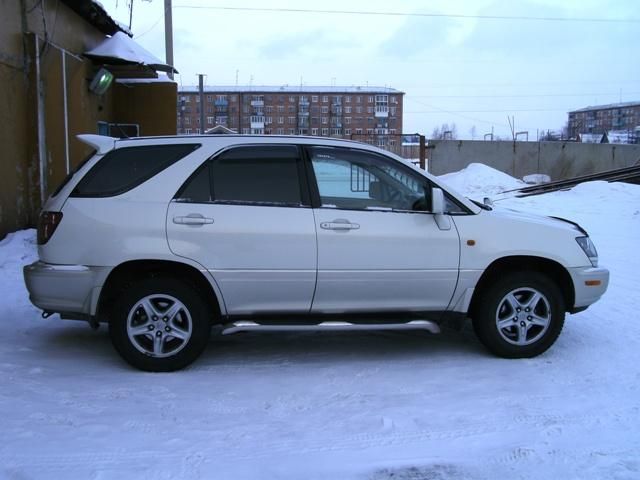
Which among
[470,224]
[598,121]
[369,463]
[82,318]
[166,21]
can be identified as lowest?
[369,463]

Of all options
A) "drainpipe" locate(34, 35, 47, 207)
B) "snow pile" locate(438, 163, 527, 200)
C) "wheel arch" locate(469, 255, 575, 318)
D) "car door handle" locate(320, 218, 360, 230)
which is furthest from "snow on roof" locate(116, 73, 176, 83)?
"snow pile" locate(438, 163, 527, 200)

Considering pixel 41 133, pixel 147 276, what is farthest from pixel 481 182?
pixel 147 276

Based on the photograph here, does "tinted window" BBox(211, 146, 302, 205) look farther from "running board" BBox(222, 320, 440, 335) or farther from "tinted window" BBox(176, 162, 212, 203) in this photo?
"running board" BBox(222, 320, 440, 335)

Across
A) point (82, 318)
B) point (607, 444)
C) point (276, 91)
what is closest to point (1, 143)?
point (82, 318)

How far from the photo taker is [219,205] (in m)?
4.59

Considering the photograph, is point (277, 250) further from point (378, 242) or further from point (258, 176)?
point (378, 242)

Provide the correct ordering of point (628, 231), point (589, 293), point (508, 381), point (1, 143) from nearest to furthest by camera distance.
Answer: point (508, 381) → point (589, 293) → point (1, 143) → point (628, 231)

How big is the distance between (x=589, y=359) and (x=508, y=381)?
97 cm

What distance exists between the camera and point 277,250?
15.0ft

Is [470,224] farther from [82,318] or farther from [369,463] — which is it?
[82,318]

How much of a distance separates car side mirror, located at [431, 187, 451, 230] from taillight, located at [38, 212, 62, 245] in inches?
112

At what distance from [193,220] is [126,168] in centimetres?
71

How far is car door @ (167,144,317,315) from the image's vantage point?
178 inches

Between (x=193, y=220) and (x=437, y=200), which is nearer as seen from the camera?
(x=193, y=220)
